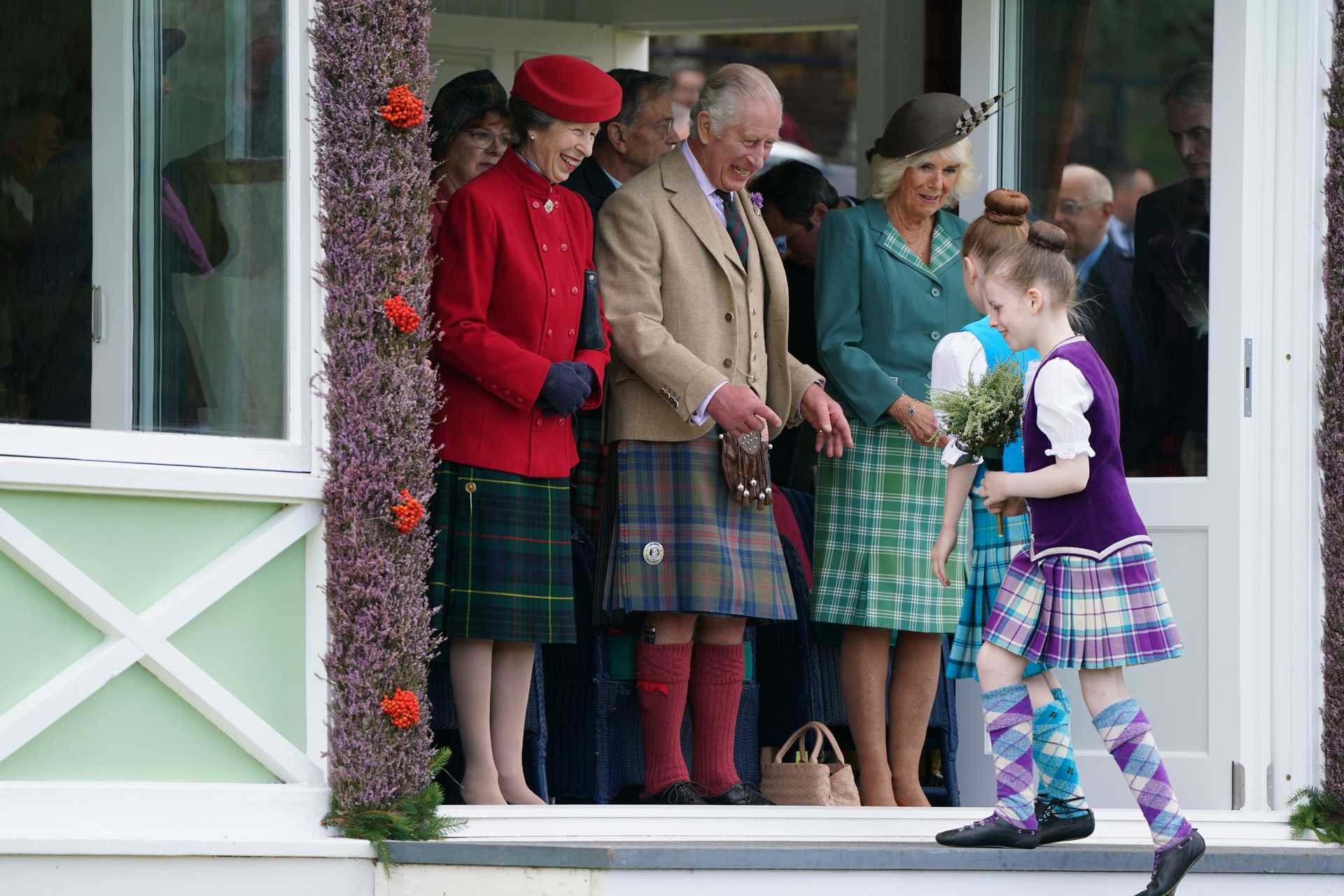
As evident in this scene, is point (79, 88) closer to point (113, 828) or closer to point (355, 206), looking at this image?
point (355, 206)

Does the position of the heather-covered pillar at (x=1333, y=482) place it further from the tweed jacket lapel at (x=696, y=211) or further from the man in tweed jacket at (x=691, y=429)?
the tweed jacket lapel at (x=696, y=211)

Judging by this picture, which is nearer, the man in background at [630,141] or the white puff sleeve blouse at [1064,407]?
the white puff sleeve blouse at [1064,407]

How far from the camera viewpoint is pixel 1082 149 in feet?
18.6

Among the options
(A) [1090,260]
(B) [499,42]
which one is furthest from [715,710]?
(B) [499,42]

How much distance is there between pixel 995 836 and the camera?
163 inches

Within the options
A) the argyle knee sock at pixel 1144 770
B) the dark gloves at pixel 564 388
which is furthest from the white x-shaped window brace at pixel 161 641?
the argyle knee sock at pixel 1144 770

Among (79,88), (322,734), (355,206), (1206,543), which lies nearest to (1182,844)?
(1206,543)

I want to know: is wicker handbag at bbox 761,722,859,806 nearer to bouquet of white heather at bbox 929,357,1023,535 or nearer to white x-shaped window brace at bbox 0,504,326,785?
bouquet of white heather at bbox 929,357,1023,535

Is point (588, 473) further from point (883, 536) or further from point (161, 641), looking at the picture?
point (161, 641)

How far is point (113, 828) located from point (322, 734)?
1.54ft

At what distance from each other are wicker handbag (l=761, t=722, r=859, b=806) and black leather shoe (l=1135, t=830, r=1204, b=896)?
3.62 ft

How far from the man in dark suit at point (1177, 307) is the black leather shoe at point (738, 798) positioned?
1391 millimetres

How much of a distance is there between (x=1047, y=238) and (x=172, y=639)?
207 cm

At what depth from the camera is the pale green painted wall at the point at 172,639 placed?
156 inches
